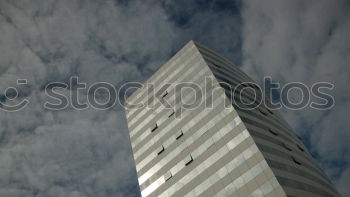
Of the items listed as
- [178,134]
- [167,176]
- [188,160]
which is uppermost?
[178,134]

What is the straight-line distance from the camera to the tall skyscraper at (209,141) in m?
34.4

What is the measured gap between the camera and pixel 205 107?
1758 inches

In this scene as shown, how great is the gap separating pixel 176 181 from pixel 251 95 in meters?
21.3

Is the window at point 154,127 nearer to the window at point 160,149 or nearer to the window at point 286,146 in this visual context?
the window at point 160,149

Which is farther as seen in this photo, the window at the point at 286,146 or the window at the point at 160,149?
the window at the point at 160,149

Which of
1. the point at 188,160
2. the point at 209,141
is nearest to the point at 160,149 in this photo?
the point at 188,160

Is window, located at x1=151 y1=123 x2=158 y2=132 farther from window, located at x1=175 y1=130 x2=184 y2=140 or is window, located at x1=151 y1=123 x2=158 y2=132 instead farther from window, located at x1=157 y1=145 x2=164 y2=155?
window, located at x1=175 y1=130 x2=184 y2=140

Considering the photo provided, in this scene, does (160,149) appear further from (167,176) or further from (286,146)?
(286,146)

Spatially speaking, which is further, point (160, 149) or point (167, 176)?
point (160, 149)

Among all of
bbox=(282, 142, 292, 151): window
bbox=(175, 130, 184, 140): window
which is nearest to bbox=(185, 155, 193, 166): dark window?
bbox=(175, 130, 184, 140): window

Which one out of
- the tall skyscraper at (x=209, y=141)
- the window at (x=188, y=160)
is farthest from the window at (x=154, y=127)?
the window at (x=188, y=160)

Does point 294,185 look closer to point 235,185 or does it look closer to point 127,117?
point 235,185

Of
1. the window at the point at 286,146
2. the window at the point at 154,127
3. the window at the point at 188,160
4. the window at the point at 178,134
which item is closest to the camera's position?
the window at the point at 188,160

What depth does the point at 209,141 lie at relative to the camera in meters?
40.5
